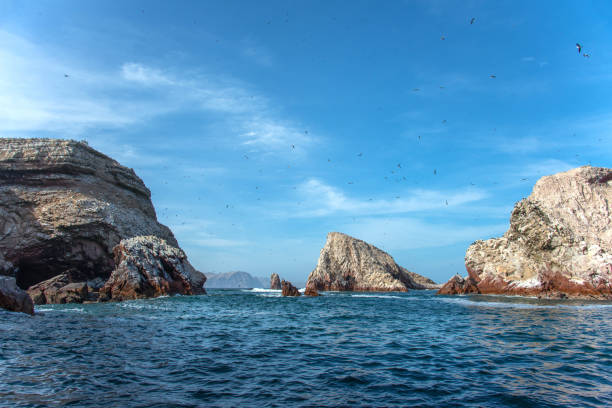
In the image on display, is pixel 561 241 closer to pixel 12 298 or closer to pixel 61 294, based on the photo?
pixel 12 298

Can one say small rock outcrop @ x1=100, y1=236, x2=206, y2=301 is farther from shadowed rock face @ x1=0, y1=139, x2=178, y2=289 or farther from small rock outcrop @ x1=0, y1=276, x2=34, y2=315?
small rock outcrop @ x1=0, y1=276, x2=34, y2=315

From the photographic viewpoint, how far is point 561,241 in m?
47.6

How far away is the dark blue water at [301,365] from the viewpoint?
28.6 feet

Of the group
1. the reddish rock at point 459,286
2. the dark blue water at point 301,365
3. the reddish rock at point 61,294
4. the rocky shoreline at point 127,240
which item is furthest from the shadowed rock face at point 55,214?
the reddish rock at point 459,286

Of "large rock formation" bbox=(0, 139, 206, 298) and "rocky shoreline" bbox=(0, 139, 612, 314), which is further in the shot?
"large rock formation" bbox=(0, 139, 206, 298)

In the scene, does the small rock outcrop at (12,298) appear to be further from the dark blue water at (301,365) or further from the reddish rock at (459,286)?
the reddish rock at (459,286)

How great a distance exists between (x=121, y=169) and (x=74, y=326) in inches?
2658

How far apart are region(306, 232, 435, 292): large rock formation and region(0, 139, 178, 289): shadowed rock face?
49921 mm

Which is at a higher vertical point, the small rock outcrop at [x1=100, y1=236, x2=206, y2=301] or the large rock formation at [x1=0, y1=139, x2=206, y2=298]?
the large rock formation at [x1=0, y1=139, x2=206, y2=298]

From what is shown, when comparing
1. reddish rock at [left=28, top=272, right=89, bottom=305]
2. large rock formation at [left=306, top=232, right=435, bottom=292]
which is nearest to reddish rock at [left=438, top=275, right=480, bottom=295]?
large rock formation at [left=306, top=232, right=435, bottom=292]

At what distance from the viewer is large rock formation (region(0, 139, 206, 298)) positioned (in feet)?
187

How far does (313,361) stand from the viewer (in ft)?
41.8

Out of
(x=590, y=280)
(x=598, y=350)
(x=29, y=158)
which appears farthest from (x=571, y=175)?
(x=29, y=158)

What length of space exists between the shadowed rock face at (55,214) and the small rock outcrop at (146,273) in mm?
12822
